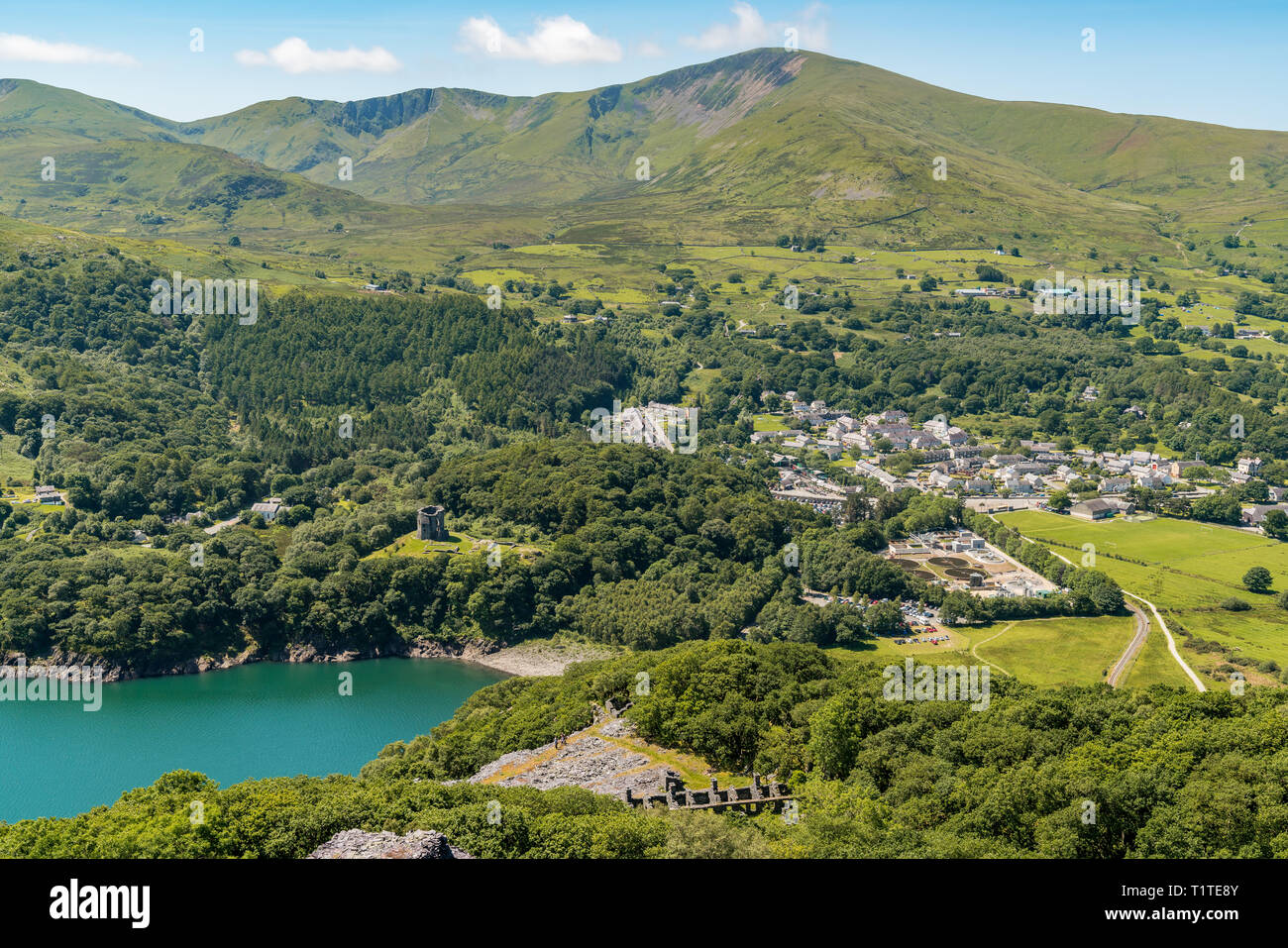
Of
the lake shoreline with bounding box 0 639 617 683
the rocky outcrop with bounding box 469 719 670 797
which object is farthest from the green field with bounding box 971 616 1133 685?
the rocky outcrop with bounding box 469 719 670 797

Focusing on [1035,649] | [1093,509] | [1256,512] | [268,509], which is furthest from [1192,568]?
[268,509]

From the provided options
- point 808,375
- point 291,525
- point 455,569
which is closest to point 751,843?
point 455,569

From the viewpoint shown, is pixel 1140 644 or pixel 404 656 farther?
pixel 404 656

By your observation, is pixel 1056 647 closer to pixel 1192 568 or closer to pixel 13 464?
pixel 1192 568

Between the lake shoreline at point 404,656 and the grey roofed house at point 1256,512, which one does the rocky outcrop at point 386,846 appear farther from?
the grey roofed house at point 1256,512

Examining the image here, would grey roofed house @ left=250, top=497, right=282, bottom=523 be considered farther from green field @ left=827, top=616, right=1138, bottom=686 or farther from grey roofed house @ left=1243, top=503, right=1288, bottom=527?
grey roofed house @ left=1243, top=503, right=1288, bottom=527

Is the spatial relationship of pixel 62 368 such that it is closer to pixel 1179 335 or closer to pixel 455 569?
pixel 455 569
